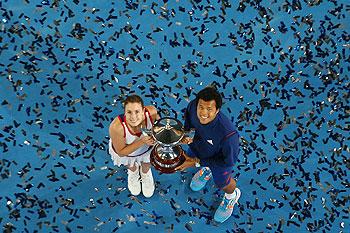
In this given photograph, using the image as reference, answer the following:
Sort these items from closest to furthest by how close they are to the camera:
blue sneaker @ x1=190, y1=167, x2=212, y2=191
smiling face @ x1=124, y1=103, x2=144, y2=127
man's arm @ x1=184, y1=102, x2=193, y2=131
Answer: smiling face @ x1=124, y1=103, x2=144, y2=127 < man's arm @ x1=184, y1=102, x2=193, y2=131 < blue sneaker @ x1=190, y1=167, x2=212, y2=191

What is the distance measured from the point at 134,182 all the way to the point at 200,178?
89 centimetres

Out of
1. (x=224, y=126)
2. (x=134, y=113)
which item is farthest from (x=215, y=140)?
(x=134, y=113)

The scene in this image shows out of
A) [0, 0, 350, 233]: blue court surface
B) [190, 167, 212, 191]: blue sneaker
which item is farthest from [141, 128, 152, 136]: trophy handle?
[0, 0, 350, 233]: blue court surface

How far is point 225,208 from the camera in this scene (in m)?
6.30

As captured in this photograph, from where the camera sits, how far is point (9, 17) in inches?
307

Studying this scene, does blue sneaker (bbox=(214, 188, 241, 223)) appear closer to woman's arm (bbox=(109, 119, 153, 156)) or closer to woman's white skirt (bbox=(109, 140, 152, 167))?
woman's white skirt (bbox=(109, 140, 152, 167))

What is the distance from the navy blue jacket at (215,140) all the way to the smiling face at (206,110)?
0.14 m

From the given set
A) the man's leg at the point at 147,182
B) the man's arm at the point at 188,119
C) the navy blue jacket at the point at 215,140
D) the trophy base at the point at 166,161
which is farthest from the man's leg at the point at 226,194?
the man's leg at the point at 147,182

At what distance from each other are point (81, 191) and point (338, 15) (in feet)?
16.8

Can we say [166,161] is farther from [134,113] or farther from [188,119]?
[134,113]

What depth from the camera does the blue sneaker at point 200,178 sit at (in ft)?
21.3

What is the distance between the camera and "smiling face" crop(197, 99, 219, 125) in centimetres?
461

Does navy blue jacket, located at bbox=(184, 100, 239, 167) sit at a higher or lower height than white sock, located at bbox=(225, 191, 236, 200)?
Result: higher

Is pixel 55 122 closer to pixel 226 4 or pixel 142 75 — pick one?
pixel 142 75
